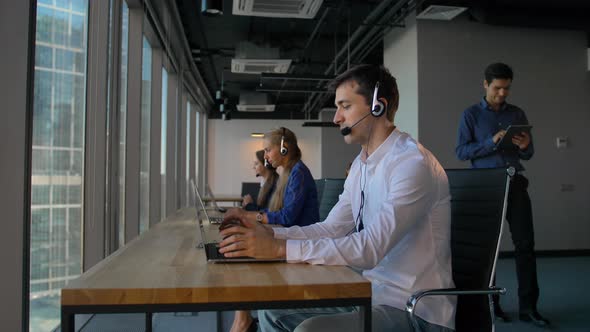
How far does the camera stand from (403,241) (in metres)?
1.43

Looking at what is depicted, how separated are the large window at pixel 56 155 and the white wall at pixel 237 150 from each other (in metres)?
10.4

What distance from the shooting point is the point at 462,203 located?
1.60 meters

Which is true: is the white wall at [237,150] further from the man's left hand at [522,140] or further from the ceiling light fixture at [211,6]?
the man's left hand at [522,140]

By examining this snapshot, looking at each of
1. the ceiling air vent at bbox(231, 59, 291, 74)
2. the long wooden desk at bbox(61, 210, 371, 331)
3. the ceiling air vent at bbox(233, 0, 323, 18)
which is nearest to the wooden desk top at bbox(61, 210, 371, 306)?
the long wooden desk at bbox(61, 210, 371, 331)

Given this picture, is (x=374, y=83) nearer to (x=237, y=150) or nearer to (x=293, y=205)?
(x=293, y=205)

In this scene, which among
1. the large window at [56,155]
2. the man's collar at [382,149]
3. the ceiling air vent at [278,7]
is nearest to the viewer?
the man's collar at [382,149]

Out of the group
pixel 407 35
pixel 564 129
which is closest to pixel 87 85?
pixel 407 35

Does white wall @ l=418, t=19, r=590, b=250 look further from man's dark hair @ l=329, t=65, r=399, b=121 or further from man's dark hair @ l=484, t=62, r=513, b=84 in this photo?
man's dark hair @ l=329, t=65, r=399, b=121

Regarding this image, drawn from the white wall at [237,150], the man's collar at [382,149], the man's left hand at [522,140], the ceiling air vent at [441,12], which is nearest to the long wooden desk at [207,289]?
the man's collar at [382,149]

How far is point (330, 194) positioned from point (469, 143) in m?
1.18

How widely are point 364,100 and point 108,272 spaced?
987 mm

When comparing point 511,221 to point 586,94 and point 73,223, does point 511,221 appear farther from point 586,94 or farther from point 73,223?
point 586,94

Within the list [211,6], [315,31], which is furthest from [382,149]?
[315,31]

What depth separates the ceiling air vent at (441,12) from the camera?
541 cm
